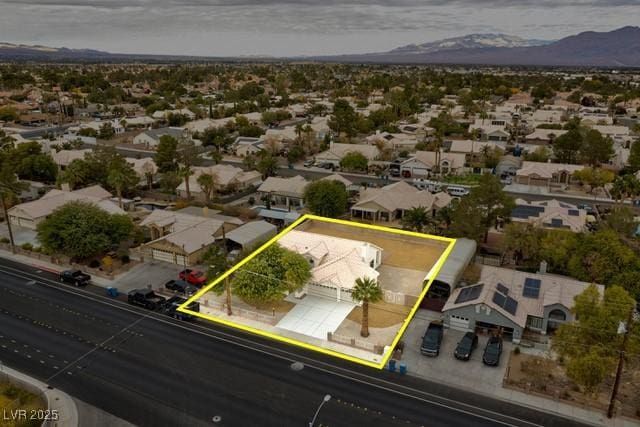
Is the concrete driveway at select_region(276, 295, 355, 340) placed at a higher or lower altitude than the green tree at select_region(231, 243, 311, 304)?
lower

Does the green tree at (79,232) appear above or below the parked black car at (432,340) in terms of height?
above

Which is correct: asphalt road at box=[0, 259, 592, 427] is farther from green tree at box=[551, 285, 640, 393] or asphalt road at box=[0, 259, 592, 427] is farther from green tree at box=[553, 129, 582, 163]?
green tree at box=[553, 129, 582, 163]

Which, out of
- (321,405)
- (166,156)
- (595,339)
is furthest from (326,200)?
(166,156)

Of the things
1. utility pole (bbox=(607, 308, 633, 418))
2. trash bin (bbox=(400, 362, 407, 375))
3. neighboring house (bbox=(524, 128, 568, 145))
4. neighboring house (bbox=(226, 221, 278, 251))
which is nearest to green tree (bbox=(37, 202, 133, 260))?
neighboring house (bbox=(226, 221, 278, 251))

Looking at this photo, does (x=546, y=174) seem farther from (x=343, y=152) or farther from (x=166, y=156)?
(x=166, y=156)

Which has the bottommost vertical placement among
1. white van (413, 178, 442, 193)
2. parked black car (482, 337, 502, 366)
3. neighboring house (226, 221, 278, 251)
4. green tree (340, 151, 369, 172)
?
parked black car (482, 337, 502, 366)

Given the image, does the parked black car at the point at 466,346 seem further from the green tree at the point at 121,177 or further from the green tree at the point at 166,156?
the green tree at the point at 166,156

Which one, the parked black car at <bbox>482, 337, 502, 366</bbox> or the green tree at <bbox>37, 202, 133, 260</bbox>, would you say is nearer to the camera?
the parked black car at <bbox>482, 337, 502, 366</bbox>

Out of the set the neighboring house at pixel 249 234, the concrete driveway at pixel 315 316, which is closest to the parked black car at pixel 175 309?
the neighboring house at pixel 249 234
